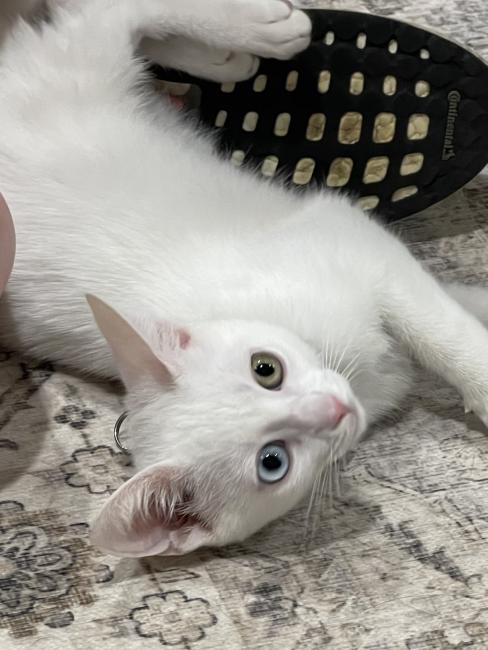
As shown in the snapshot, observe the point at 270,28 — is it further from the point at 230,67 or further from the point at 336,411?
the point at 336,411

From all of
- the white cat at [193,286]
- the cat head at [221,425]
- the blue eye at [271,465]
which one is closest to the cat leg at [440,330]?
the white cat at [193,286]

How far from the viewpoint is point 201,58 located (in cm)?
138

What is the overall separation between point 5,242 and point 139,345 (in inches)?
9.3

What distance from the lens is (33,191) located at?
1211 mm

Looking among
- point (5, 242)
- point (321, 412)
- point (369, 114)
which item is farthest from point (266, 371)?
point (369, 114)

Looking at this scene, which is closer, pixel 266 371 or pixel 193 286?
pixel 266 371

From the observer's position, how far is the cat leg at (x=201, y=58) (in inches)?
53.8

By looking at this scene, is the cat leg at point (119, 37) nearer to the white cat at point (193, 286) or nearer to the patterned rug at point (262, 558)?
the white cat at point (193, 286)

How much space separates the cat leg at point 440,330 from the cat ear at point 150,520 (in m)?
0.39

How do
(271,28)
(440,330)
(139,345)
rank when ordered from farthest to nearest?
(271,28) < (440,330) < (139,345)

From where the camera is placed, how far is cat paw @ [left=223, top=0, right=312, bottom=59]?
1297 mm

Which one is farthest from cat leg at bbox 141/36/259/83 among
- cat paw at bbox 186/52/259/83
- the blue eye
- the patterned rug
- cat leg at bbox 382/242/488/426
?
the blue eye

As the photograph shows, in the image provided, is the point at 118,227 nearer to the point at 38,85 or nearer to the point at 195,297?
the point at 195,297

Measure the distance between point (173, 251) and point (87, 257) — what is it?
0.13m
